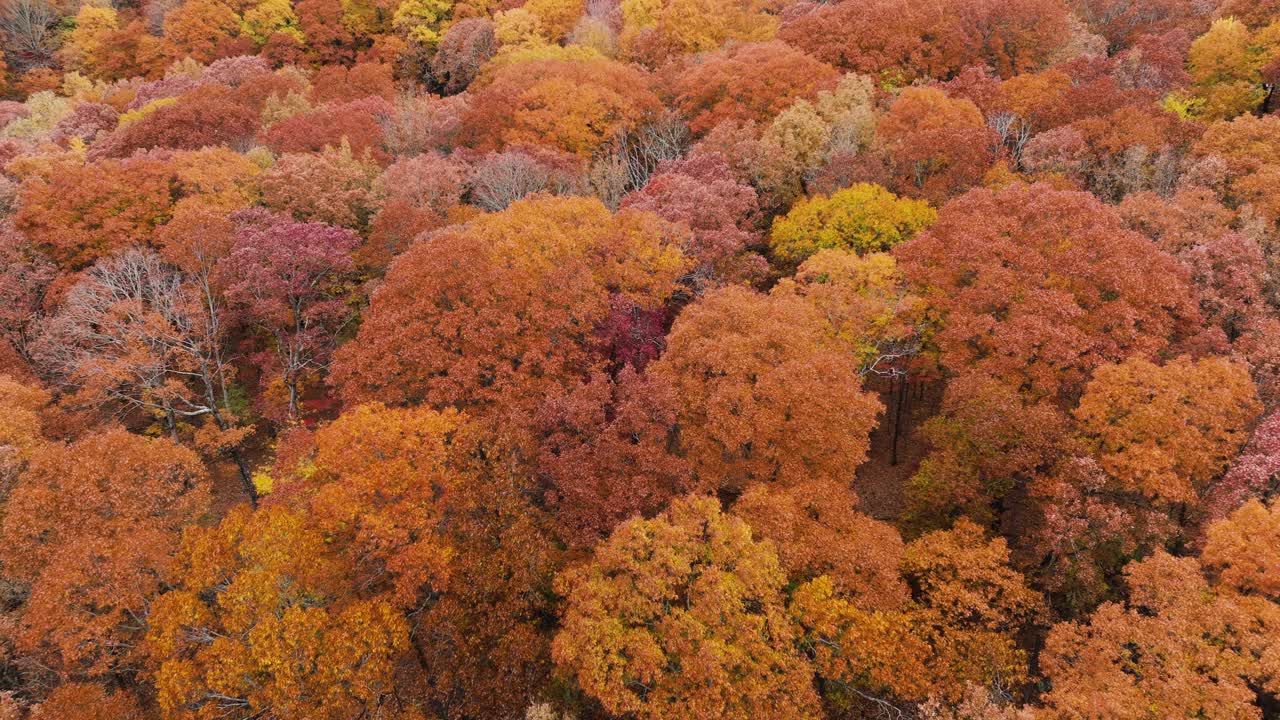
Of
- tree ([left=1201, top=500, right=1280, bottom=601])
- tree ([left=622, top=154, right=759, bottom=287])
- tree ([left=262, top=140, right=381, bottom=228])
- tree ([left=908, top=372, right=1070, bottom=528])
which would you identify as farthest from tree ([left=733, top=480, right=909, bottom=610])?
tree ([left=262, top=140, right=381, bottom=228])

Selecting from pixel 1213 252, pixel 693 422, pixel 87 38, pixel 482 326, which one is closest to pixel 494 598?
pixel 693 422

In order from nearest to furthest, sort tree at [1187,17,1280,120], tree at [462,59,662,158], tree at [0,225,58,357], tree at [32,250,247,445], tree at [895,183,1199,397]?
tree at [895,183,1199,397] < tree at [32,250,247,445] < tree at [0,225,58,357] < tree at [1187,17,1280,120] < tree at [462,59,662,158]

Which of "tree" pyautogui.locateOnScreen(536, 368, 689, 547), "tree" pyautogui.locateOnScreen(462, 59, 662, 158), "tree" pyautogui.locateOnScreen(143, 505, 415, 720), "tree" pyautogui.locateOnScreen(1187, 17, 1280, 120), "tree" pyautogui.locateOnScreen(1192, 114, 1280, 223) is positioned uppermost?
"tree" pyautogui.locateOnScreen(1187, 17, 1280, 120)

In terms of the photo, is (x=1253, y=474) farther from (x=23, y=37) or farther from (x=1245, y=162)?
(x=23, y=37)

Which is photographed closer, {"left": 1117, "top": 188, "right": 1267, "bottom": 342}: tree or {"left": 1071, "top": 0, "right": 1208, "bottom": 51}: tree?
{"left": 1117, "top": 188, "right": 1267, "bottom": 342}: tree

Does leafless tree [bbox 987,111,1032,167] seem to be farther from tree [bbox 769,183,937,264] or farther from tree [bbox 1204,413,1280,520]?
tree [bbox 1204,413,1280,520]

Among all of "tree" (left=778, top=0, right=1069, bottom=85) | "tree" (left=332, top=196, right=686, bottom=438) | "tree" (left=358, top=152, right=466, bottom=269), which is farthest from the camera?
"tree" (left=778, top=0, right=1069, bottom=85)

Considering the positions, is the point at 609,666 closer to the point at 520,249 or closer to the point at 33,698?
the point at 520,249

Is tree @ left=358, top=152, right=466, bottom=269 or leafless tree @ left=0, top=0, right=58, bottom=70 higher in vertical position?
tree @ left=358, top=152, right=466, bottom=269
